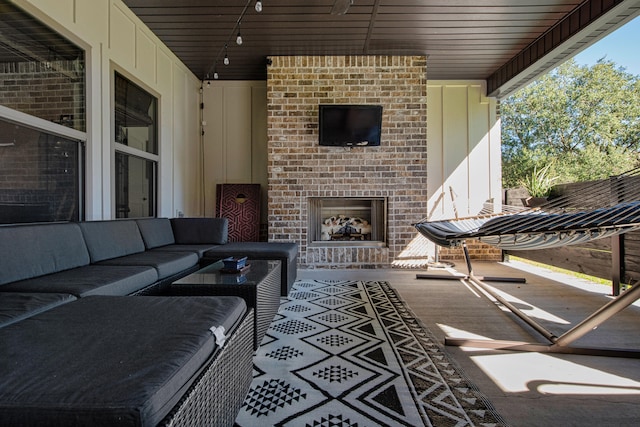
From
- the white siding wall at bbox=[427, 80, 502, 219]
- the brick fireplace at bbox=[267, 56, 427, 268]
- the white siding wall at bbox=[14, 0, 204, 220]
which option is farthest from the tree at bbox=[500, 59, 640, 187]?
the white siding wall at bbox=[14, 0, 204, 220]

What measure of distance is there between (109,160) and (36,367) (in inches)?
105

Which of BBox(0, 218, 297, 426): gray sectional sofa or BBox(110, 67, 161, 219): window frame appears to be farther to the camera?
BBox(110, 67, 161, 219): window frame

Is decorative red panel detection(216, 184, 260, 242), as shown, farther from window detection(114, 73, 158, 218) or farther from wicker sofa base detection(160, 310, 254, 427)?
wicker sofa base detection(160, 310, 254, 427)

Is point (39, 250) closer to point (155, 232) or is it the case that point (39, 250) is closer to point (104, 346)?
point (155, 232)

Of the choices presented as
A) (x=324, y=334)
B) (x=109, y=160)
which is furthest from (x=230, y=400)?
(x=109, y=160)

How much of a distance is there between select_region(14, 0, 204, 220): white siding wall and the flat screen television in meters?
1.96

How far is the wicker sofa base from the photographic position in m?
0.73

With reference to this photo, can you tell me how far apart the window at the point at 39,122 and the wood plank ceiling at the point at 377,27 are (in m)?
1.17

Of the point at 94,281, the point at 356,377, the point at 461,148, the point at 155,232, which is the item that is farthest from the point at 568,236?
the point at 461,148

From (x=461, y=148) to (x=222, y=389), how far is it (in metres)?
4.87

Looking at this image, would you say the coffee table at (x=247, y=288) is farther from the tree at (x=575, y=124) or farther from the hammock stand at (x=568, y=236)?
the tree at (x=575, y=124)

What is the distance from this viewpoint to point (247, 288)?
1.71 meters

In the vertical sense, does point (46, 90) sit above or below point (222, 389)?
above

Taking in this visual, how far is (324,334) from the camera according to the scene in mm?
1962
